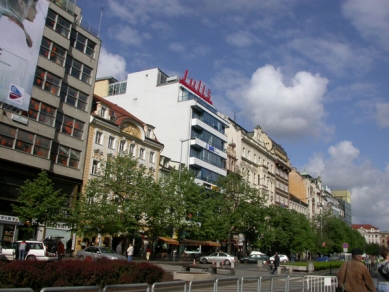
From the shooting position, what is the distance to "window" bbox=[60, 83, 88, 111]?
152 ft

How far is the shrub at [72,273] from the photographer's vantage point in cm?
1395

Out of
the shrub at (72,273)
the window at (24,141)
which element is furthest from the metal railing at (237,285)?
the window at (24,141)

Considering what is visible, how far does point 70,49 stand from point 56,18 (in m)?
3.57

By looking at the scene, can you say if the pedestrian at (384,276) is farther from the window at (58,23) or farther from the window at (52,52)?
the window at (58,23)

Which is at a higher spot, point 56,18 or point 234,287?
point 56,18

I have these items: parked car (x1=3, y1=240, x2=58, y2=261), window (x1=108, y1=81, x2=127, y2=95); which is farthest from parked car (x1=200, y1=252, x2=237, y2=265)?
window (x1=108, y1=81, x2=127, y2=95)

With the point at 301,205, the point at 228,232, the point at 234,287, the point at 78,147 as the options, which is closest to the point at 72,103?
the point at 78,147

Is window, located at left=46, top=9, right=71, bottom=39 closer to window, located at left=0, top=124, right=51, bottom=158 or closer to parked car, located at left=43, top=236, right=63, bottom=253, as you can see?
window, located at left=0, top=124, right=51, bottom=158

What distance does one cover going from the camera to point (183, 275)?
23.4 meters

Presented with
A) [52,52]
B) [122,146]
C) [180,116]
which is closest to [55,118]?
[52,52]

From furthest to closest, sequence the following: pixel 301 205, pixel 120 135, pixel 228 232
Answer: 1. pixel 301 205
2. pixel 228 232
3. pixel 120 135

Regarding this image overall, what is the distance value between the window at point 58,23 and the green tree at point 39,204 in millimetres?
16540

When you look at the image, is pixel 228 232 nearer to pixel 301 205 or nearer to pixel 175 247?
pixel 175 247

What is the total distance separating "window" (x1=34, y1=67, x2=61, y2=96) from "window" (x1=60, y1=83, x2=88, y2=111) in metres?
1.33
